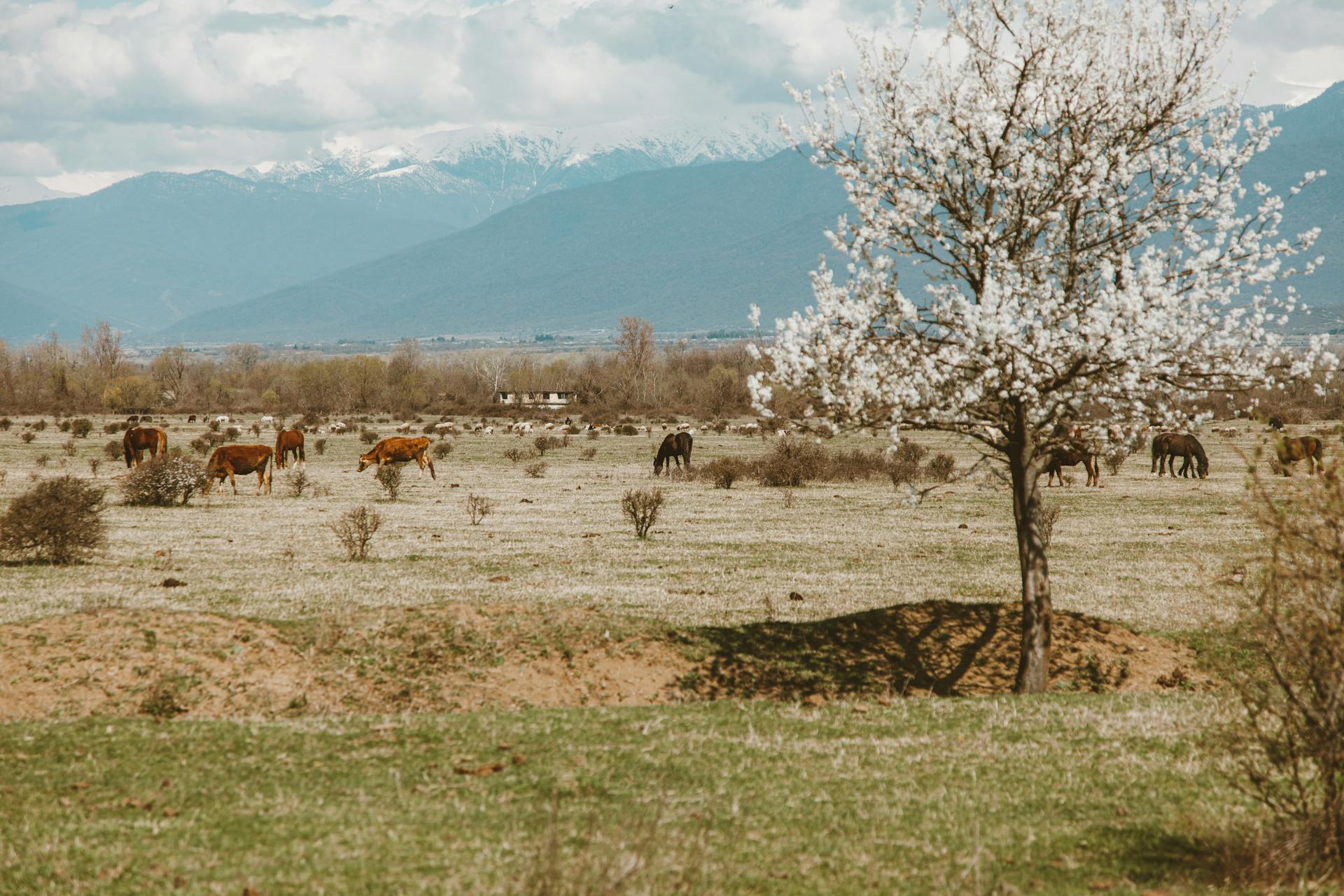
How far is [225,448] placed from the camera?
1585 inches

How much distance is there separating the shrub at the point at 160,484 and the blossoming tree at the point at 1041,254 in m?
26.9

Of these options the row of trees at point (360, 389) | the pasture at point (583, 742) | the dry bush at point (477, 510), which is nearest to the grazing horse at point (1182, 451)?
the pasture at point (583, 742)

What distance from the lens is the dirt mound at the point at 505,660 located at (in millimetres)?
13836

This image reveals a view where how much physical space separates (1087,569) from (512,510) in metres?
18.1

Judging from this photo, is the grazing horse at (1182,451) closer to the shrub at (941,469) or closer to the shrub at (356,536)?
the shrub at (941,469)

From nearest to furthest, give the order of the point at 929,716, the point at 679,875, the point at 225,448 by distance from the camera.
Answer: the point at 679,875 → the point at 929,716 → the point at 225,448

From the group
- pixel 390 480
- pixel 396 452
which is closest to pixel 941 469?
pixel 390 480

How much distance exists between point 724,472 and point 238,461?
58.5 feet

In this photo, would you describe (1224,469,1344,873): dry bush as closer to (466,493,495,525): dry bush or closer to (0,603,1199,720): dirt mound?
(0,603,1199,720): dirt mound

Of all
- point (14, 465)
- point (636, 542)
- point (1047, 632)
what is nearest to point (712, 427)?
→ point (14, 465)

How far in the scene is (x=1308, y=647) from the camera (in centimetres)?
737

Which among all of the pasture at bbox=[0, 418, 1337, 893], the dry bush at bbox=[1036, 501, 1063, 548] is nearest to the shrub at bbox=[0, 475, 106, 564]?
the pasture at bbox=[0, 418, 1337, 893]

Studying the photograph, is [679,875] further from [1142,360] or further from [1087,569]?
[1087,569]

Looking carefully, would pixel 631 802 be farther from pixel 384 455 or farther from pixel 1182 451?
pixel 1182 451
